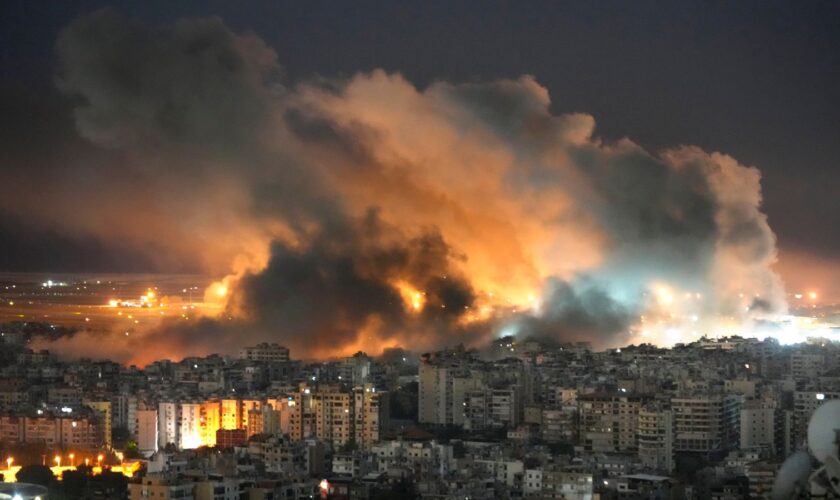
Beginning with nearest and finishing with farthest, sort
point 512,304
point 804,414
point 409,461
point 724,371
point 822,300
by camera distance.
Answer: point 409,461 < point 804,414 < point 724,371 < point 512,304 < point 822,300

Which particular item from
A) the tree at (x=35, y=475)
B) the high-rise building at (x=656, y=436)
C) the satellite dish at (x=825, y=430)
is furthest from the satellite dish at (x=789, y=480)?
the high-rise building at (x=656, y=436)

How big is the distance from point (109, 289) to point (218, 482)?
15742mm

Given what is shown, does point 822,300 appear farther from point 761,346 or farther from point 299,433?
point 299,433

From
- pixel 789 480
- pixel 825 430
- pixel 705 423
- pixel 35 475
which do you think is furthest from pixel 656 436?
pixel 825 430

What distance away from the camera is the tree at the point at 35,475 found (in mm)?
10953

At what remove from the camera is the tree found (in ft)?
35.9

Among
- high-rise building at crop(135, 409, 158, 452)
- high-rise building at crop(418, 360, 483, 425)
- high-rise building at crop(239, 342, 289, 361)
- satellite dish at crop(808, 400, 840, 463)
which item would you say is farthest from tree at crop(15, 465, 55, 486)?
satellite dish at crop(808, 400, 840, 463)

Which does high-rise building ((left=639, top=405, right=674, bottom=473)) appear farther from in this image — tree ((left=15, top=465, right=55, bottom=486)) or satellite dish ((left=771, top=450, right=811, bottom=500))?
satellite dish ((left=771, top=450, right=811, bottom=500))

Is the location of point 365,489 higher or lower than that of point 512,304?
lower

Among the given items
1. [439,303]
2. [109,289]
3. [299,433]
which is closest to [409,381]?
[299,433]

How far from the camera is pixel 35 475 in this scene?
1106 cm

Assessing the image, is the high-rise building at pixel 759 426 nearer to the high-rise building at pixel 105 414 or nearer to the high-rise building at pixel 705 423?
the high-rise building at pixel 705 423

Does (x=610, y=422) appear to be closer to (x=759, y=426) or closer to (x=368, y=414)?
(x=759, y=426)

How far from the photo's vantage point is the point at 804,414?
13430 mm
